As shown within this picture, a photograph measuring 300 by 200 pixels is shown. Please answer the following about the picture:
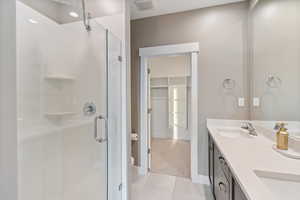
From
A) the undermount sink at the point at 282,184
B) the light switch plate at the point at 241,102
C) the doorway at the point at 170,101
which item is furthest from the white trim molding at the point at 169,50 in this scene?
the undermount sink at the point at 282,184

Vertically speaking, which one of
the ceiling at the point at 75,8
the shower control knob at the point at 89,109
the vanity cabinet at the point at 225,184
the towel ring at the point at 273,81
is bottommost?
the vanity cabinet at the point at 225,184

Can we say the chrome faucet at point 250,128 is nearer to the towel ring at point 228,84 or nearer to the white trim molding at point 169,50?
the towel ring at point 228,84

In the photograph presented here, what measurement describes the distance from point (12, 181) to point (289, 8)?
2560mm

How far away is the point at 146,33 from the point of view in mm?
2627

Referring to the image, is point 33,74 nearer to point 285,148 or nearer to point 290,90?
point 285,148

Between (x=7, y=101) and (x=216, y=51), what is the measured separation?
97.3 inches

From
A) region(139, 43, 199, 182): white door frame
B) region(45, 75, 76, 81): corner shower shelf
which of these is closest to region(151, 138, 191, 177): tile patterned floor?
region(139, 43, 199, 182): white door frame

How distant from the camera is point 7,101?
76 centimetres

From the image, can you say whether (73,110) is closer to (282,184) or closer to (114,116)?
(114,116)

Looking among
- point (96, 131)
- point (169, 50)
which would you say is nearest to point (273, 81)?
point (169, 50)

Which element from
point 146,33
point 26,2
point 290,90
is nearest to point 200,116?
point 290,90

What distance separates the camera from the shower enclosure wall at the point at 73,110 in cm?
148

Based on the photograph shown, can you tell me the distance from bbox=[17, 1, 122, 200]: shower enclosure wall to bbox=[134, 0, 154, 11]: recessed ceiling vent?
0.90 m

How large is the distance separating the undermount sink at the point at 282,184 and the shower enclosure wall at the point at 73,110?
4.25 ft
